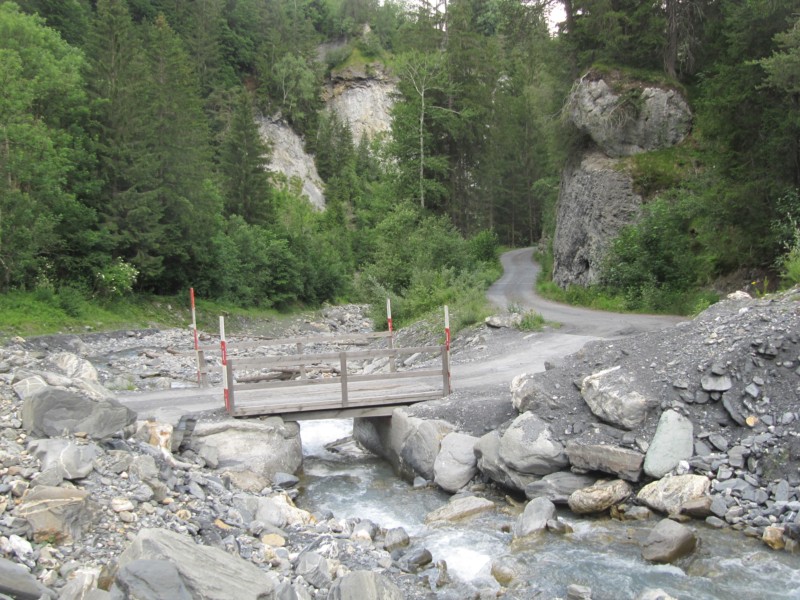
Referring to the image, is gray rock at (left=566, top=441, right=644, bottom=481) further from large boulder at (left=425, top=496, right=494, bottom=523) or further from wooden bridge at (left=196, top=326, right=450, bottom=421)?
wooden bridge at (left=196, top=326, right=450, bottom=421)

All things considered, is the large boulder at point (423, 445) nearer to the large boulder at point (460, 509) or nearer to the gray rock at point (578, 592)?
the large boulder at point (460, 509)

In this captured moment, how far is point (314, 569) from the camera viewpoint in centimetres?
740

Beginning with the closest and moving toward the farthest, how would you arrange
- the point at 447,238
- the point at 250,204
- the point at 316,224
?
the point at 447,238
the point at 250,204
the point at 316,224

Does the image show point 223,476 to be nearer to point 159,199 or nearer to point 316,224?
point 159,199

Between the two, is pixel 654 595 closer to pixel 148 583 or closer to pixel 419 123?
pixel 148 583

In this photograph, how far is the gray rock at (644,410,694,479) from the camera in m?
9.75

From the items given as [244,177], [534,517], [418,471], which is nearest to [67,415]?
[418,471]

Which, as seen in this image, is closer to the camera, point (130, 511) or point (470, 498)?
point (130, 511)

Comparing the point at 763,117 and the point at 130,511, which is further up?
the point at 763,117

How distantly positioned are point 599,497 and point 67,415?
7874mm

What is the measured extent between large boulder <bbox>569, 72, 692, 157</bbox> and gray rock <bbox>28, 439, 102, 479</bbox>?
26.7m

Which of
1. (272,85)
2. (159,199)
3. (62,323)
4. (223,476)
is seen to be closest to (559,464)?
(223,476)

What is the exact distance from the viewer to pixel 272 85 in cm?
7294

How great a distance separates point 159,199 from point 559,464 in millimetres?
29840
